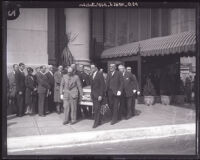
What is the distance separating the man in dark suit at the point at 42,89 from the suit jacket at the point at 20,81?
354 millimetres

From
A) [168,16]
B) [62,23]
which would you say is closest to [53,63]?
[62,23]

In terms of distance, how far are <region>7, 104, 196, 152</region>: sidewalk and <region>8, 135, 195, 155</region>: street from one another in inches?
7.4

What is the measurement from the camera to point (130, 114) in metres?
8.53

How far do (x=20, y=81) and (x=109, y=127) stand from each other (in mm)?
2213

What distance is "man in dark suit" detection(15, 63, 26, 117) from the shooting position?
773 centimetres

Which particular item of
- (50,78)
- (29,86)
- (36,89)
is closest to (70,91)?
(50,78)

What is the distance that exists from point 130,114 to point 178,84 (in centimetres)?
130

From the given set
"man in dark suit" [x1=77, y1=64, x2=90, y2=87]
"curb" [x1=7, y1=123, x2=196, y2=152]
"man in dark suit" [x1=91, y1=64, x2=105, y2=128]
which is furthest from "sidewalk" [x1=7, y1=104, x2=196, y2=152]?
"man in dark suit" [x1=77, y1=64, x2=90, y2=87]

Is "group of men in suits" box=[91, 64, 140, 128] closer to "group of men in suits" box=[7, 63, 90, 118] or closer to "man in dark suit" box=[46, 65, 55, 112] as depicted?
"group of men in suits" box=[7, 63, 90, 118]

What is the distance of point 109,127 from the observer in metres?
8.10

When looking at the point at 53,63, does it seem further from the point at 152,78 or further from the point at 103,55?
the point at 152,78

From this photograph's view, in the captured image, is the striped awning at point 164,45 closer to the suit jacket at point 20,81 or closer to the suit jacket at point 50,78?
the suit jacket at point 50,78

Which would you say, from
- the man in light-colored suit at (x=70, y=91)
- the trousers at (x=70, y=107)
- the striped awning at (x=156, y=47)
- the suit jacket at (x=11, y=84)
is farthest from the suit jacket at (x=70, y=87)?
the suit jacket at (x=11, y=84)

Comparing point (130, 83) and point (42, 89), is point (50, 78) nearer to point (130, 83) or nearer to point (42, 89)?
point (42, 89)
